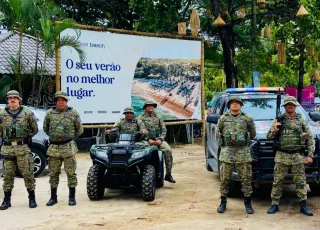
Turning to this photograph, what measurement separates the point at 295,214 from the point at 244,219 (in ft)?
2.61

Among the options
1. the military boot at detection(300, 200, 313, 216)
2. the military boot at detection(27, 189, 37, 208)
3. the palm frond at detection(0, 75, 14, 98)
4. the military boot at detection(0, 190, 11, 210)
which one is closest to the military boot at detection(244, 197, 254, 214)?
the military boot at detection(300, 200, 313, 216)

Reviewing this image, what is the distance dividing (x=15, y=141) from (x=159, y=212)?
243 centimetres

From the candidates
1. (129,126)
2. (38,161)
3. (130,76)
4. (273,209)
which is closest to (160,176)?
(129,126)

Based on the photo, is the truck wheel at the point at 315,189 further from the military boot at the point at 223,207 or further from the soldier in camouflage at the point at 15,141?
the soldier in camouflage at the point at 15,141

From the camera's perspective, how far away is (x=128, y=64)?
14602 millimetres

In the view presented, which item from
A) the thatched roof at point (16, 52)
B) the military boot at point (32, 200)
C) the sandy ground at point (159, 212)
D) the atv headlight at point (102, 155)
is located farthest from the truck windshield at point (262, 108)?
the thatched roof at point (16, 52)

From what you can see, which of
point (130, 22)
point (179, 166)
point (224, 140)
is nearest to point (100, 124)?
point (179, 166)

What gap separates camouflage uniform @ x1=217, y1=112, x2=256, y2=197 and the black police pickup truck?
1.06 ft

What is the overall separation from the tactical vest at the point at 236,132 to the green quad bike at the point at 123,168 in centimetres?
140

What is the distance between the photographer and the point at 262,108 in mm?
8594

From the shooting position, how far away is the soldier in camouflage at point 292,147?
264 inches

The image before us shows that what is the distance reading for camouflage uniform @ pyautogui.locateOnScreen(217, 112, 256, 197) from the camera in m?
6.82

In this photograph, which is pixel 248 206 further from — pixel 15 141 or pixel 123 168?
pixel 15 141

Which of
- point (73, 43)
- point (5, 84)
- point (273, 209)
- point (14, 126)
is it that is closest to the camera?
point (273, 209)
